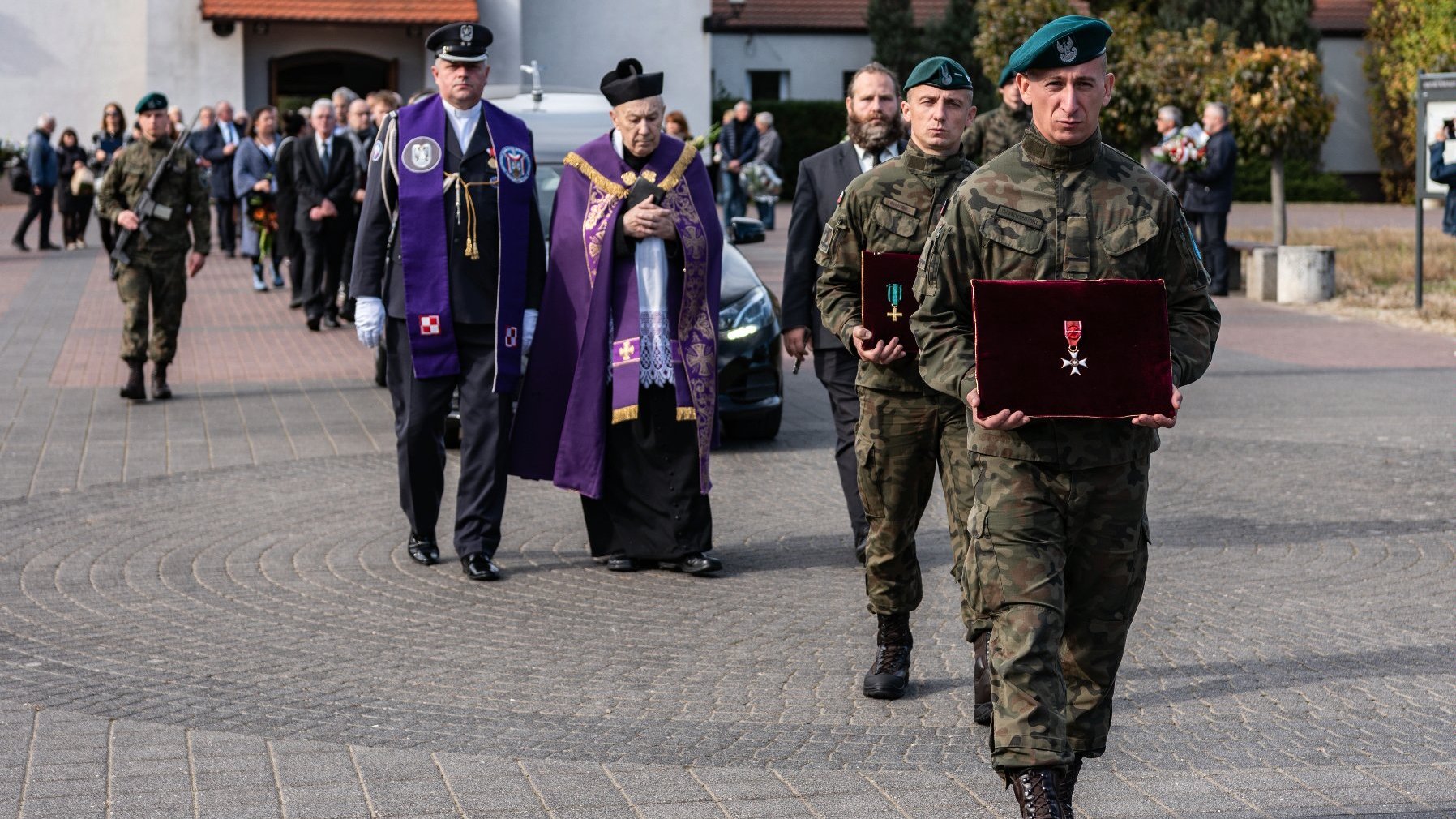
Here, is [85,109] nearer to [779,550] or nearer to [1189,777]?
[779,550]

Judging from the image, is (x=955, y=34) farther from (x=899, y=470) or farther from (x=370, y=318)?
(x=899, y=470)

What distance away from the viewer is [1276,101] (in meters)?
21.5

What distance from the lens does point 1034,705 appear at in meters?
3.96

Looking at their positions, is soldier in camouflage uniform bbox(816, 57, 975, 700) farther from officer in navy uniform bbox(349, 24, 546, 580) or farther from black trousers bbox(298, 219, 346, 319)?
black trousers bbox(298, 219, 346, 319)

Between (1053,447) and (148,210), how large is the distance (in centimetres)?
941

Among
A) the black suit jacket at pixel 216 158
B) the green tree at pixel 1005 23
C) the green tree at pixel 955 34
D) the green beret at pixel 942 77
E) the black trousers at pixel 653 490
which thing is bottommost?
the black trousers at pixel 653 490

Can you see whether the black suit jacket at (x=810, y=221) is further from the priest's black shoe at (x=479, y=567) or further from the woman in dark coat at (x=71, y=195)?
the woman in dark coat at (x=71, y=195)

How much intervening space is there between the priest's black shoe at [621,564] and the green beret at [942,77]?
266cm

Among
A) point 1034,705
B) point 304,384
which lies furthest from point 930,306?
point 304,384

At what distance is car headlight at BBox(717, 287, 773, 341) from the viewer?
10.9 metres

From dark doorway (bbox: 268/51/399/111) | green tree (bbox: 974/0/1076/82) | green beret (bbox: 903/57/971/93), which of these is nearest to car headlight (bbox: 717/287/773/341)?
green beret (bbox: 903/57/971/93)

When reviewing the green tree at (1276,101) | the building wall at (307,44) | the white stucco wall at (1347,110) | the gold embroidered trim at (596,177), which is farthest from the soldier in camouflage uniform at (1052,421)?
the white stucco wall at (1347,110)

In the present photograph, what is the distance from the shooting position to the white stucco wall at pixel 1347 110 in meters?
47.3

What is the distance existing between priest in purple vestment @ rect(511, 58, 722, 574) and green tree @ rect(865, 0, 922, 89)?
126 ft
